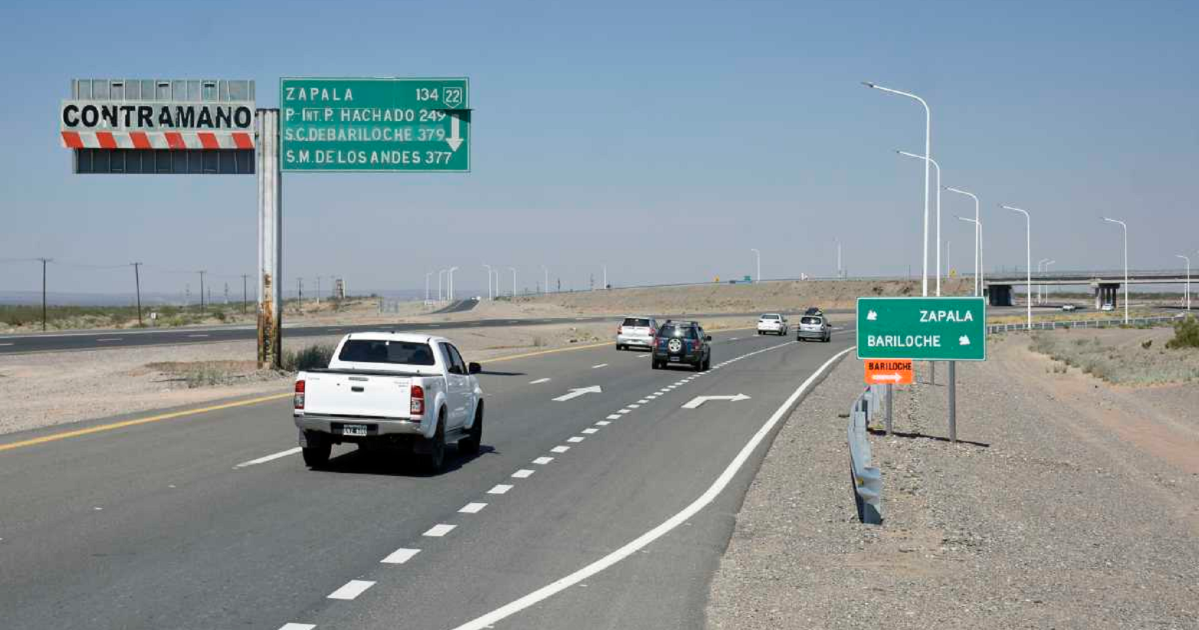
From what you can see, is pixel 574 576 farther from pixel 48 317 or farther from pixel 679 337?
pixel 48 317

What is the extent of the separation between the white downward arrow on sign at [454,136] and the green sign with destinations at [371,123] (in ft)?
0.09

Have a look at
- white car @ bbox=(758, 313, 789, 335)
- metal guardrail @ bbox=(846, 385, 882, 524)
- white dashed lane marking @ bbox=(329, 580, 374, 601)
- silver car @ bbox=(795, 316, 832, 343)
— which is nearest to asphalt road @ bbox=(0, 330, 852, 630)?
white dashed lane marking @ bbox=(329, 580, 374, 601)

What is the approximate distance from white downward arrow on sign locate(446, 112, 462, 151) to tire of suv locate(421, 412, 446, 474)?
19.7 metres

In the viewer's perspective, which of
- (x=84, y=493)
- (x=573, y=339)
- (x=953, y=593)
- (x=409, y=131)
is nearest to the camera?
(x=953, y=593)

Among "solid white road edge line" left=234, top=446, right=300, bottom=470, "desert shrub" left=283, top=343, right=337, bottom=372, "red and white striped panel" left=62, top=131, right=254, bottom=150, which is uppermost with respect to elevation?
"red and white striped panel" left=62, top=131, right=254, bottom=150

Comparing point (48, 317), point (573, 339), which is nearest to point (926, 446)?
point (573, 339)

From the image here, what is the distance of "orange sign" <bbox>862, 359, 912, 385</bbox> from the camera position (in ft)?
66.3

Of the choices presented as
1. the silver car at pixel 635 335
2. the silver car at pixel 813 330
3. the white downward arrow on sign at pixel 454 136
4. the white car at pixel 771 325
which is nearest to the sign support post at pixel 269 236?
the white downward arrow on sign at pixel 454 136

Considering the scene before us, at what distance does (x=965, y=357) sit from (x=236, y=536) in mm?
12781

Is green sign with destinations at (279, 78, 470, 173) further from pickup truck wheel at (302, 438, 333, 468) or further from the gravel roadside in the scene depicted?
pickup truck wheel at (302, 438, 333, 468)

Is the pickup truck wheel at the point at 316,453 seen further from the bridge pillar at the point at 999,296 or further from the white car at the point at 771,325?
the bridge pillar at the point at 999,296

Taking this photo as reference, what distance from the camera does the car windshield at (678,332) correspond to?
134ft

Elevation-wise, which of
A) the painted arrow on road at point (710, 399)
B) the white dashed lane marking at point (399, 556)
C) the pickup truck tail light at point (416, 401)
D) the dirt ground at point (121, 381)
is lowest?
the painted arrow on road at point (710, 399)

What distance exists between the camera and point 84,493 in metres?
13.0
